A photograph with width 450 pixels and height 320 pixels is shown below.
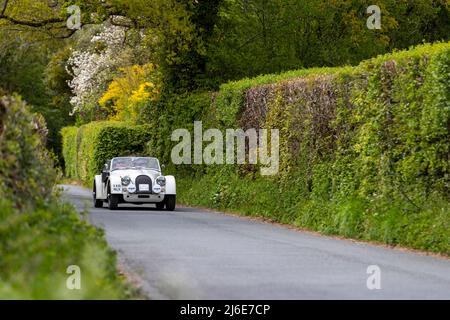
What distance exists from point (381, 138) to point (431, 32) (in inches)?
1114

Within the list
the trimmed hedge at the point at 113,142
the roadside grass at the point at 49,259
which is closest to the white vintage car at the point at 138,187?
the trimmed hedge at the point at 113,142

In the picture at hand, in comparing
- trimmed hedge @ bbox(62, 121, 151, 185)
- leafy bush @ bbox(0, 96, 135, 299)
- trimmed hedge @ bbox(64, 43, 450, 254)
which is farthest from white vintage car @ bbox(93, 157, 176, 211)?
leafy bush @ bbox(0, 96, 135, 299)

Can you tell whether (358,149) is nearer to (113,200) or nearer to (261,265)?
(261,265)

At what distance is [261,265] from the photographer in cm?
1442

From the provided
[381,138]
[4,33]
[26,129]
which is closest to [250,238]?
[381,138]

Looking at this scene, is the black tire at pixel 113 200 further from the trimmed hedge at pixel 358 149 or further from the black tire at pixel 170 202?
the trimmed hedge at pixel 358 149

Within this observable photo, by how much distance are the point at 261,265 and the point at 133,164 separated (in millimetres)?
17425

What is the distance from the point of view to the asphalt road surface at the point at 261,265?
11531 millimetres

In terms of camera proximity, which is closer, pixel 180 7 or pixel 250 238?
pixel 250 238

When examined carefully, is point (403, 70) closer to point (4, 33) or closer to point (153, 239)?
point (153, 239)

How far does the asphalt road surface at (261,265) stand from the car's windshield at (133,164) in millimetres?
8184

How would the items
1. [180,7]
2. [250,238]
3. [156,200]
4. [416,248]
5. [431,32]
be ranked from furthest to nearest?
[431,32], [180,7], [156,200], [250,238], [416,248]

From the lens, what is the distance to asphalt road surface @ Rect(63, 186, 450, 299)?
1153 centimetres
